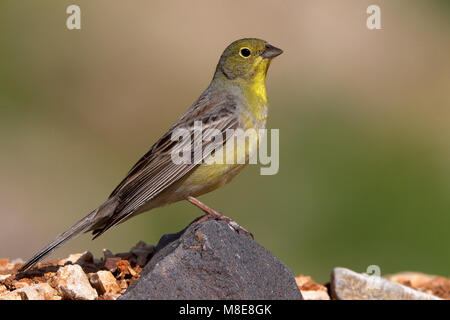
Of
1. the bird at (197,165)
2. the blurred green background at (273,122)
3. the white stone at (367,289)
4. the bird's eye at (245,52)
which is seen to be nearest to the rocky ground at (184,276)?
the bird at (197,165)

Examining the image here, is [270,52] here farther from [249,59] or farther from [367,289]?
[367,289]

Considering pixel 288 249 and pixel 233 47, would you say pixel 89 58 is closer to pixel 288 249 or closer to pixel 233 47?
pixel 288 249

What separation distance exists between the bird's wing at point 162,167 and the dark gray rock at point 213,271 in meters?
0.78

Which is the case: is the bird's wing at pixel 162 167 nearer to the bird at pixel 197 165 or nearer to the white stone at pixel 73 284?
the bird at pixel 197 165

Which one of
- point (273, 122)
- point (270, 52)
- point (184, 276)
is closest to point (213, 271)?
point (184, 276)

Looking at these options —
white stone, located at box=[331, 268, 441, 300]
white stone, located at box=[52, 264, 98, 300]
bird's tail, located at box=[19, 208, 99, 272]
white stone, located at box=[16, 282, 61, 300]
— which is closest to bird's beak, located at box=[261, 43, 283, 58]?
white stone, located at box=[331, 268, 441, 300]

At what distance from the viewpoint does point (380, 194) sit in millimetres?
12914

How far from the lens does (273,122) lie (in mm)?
14742

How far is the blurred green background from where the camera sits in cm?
1219

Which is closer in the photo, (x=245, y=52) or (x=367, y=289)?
(x=367, y=289)

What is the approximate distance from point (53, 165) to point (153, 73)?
3613 mm

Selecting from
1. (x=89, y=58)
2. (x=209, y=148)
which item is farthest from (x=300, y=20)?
(x=209, y=148)

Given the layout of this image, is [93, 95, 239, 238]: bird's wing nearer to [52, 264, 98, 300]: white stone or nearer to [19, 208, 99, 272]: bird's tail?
[19, 208, 99, 272]: bird's tail

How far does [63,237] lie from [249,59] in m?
2.59
